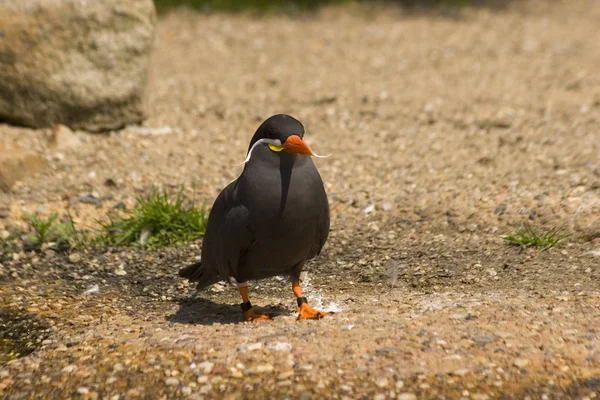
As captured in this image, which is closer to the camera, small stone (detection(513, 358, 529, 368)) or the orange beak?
small stone (detection(513, 358, 529, 368))

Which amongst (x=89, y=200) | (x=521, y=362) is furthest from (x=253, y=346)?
(x=89, y=200)

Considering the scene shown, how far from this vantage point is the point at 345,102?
8.84m

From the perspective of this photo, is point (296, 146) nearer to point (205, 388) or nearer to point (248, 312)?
point (248, 312)

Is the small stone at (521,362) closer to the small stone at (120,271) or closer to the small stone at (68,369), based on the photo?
the small stone at (68,369)

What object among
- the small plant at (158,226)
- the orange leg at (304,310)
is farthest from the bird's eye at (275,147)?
the small plant at (158,226)

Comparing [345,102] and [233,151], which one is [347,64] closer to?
[345,102]

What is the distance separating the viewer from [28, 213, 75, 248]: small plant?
19.7 feet

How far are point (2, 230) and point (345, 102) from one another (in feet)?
12.8

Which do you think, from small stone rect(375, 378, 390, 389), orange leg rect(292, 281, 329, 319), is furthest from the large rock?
small stone rect(375, 378, 390, 389)

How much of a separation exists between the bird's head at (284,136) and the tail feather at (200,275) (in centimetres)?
93

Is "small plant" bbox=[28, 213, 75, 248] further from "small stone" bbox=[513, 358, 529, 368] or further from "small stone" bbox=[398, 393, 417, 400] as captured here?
"small stone" bbox=[513, 358, 529, 368]

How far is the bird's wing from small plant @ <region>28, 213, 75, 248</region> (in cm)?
158

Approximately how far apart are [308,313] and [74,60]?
365cm

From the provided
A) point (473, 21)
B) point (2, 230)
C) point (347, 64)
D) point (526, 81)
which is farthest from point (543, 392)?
point (473, 21)
